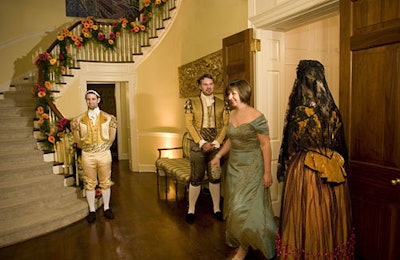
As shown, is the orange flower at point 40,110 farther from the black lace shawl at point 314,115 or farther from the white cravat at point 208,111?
the black lace shawl at point 314,115

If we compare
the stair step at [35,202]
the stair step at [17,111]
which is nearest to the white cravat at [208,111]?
the stair step at [35,202]

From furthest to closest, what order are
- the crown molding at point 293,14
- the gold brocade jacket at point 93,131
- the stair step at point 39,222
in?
the gold brocade jacket at point 93,131
the stair step at point 39,222
the crown molding at point 293,14

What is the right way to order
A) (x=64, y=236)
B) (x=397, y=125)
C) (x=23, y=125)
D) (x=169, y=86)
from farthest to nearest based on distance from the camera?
(x=169, y=86)
(x=23, y=125)
(x=64, y=236)
(x=397, y=125)

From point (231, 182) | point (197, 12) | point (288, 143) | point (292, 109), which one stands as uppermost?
point (197, 12)

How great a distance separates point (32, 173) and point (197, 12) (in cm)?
337

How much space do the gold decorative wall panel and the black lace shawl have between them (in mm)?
2095

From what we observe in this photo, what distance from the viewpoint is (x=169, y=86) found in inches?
237

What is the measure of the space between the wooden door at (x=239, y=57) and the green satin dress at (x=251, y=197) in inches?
37.4

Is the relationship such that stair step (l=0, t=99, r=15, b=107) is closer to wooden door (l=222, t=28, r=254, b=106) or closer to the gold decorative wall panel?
the gold decorative wall panel

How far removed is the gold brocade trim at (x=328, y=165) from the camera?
72.5 inches

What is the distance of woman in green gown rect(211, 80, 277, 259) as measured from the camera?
89.1 inches

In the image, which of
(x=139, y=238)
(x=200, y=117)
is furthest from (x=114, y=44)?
(x=139, y=238)

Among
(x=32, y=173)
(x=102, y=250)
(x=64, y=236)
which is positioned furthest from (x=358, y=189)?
(x=32, y=173)

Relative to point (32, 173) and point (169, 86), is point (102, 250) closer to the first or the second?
point (32, 173)
